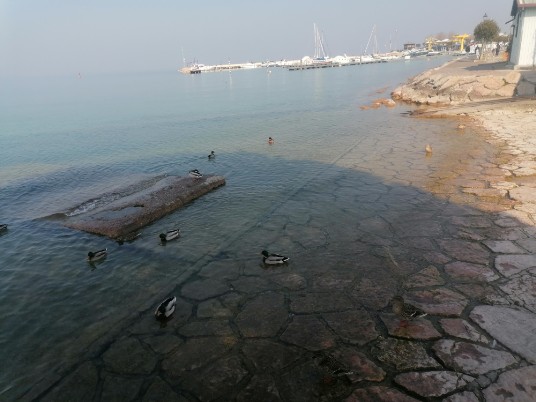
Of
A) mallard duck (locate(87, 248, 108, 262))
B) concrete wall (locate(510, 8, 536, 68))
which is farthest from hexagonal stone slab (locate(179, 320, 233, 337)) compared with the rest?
concrete wall (locate(510, 8, 536, 68))

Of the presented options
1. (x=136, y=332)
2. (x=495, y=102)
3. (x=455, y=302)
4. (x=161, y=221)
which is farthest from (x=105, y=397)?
(x=495, y=102)

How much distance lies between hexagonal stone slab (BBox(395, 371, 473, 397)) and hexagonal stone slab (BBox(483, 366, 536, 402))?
275 mm

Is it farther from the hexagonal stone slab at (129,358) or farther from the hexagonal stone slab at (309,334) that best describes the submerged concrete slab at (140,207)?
the hexagonal stone slab at (309,334)

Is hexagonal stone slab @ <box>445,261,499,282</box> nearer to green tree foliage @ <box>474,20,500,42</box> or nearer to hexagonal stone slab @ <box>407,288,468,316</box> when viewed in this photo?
hexagonal stone slab @ <box>407,288,468,316</box>

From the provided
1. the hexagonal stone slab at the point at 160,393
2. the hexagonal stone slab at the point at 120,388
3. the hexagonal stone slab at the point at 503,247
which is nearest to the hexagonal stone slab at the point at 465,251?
the hexagonal stone slab at the point at 503,247

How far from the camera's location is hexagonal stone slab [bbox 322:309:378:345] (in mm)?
5273

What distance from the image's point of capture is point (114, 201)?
1236 cm

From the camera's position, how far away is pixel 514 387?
419 centimetres

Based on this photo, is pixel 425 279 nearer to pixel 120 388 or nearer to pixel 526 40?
pixel 120 388

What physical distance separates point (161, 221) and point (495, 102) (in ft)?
76.4

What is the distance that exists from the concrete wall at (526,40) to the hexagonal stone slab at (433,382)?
3341cm

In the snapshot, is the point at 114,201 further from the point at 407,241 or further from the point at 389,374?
the point at 389,374

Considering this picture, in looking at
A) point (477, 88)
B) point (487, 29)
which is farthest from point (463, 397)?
point (487, 29)

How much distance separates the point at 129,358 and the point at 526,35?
35.6 metres
